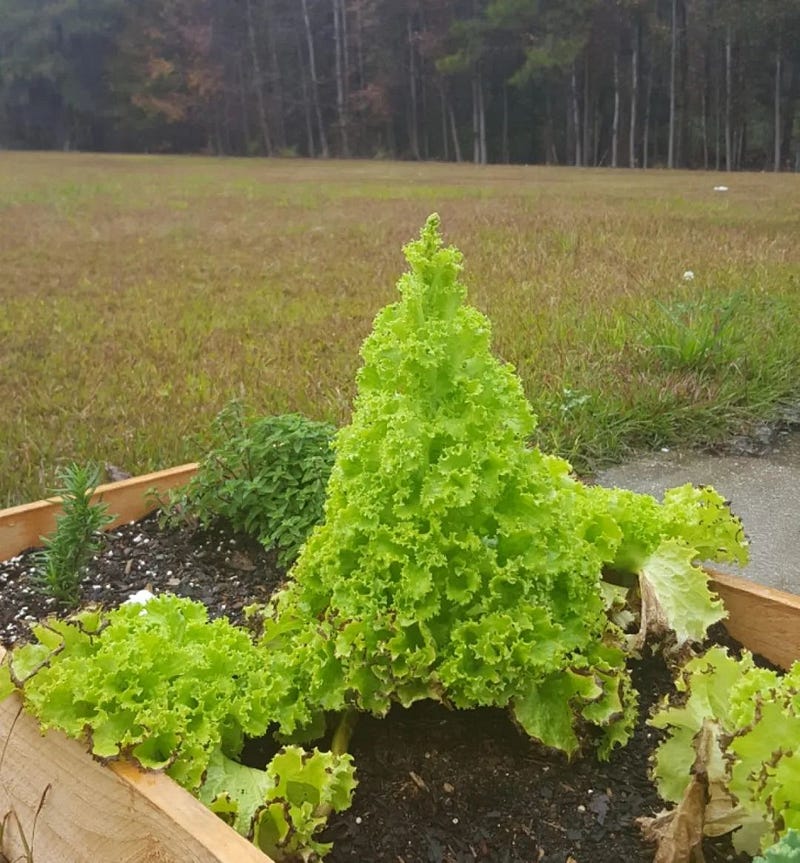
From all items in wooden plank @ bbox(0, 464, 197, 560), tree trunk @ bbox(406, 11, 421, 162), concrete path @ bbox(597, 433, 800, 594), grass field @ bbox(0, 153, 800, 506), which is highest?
tree trunk @ bbox(406, 11, 421, 162)

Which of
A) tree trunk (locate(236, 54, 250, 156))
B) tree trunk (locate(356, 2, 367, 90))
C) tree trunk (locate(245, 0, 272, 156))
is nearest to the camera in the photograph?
tree trunk (locate(356, 2, 367, 90))

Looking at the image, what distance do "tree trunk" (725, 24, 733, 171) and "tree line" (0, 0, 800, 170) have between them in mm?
108

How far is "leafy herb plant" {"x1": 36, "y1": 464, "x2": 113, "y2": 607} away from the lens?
2.58 metres

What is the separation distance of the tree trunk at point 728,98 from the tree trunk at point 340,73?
2032 cm

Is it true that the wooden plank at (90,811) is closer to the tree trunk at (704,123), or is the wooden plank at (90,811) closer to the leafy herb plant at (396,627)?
the leafy herb plant at (396,627)

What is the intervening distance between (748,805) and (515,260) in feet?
28.0

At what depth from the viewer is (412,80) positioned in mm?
47156

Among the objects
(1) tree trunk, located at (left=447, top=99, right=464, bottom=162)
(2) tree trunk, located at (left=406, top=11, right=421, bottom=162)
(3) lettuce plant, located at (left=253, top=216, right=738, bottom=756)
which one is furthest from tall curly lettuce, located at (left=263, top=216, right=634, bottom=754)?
(1) tree trunk, located at (left=447, top=99, right=464, bottom=162)

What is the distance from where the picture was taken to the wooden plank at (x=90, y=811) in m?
1.50

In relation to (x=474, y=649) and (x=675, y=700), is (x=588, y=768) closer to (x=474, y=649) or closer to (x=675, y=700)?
(x=675, y=700)

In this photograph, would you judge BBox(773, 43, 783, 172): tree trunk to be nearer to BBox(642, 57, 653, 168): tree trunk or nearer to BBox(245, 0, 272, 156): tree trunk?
BBox(642, 57, 653, 168): tree trunk

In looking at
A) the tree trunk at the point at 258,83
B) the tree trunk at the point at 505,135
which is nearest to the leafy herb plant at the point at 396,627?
the tree trunk at the point at 505,135

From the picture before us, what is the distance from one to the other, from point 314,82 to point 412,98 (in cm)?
603

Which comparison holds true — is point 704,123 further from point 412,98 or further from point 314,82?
point 314,82
